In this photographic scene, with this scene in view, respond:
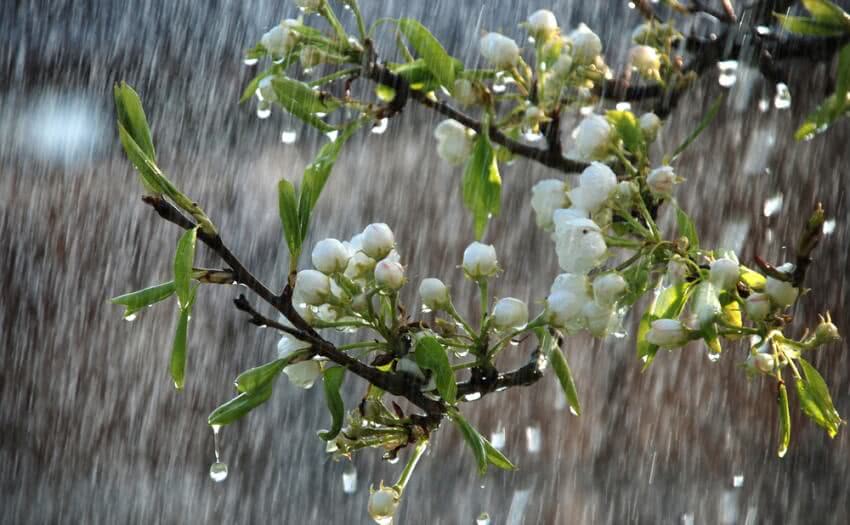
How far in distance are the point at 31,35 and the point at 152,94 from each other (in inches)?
10.4

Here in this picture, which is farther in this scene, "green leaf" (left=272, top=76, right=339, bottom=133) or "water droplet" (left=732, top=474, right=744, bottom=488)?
"water droplet" (left=732, top=474, right=744, bottom=488)

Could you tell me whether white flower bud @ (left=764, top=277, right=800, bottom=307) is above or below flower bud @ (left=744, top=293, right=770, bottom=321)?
above

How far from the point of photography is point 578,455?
4.57 feet

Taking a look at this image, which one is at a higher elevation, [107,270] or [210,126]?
[210,126]

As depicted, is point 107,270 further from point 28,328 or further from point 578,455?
point 578,455

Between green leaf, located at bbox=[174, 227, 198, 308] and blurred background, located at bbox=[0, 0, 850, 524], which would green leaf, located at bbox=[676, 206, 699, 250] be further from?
blurred background, located at bbox=[0, 0, 850, 524]

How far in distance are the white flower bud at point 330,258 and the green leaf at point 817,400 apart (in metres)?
0.18

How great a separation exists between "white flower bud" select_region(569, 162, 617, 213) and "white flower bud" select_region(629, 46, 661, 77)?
12 centimetres

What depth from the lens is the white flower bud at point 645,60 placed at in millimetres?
489

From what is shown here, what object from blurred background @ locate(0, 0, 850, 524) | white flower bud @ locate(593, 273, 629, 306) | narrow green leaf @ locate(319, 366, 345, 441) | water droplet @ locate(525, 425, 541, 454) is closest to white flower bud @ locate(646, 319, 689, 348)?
white flower bud @ locate(593, 273, 629, 306)

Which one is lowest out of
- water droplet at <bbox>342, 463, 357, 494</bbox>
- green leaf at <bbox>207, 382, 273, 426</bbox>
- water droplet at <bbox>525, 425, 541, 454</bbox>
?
water droplet at <bbox>342, 463, 357, 494</bbox>

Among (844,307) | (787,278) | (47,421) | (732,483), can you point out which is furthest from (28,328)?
(787,278)

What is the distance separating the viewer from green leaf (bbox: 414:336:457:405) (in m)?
0.38

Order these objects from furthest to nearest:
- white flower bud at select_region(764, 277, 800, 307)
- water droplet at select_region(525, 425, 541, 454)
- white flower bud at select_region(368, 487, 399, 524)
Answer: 1. water droplet at select_region(525, 425, 541, 454)
2. white flower bud at select_region(368, 487, 399, 524)
3. white flower bud at select_region(764, 277, 800, 307)
